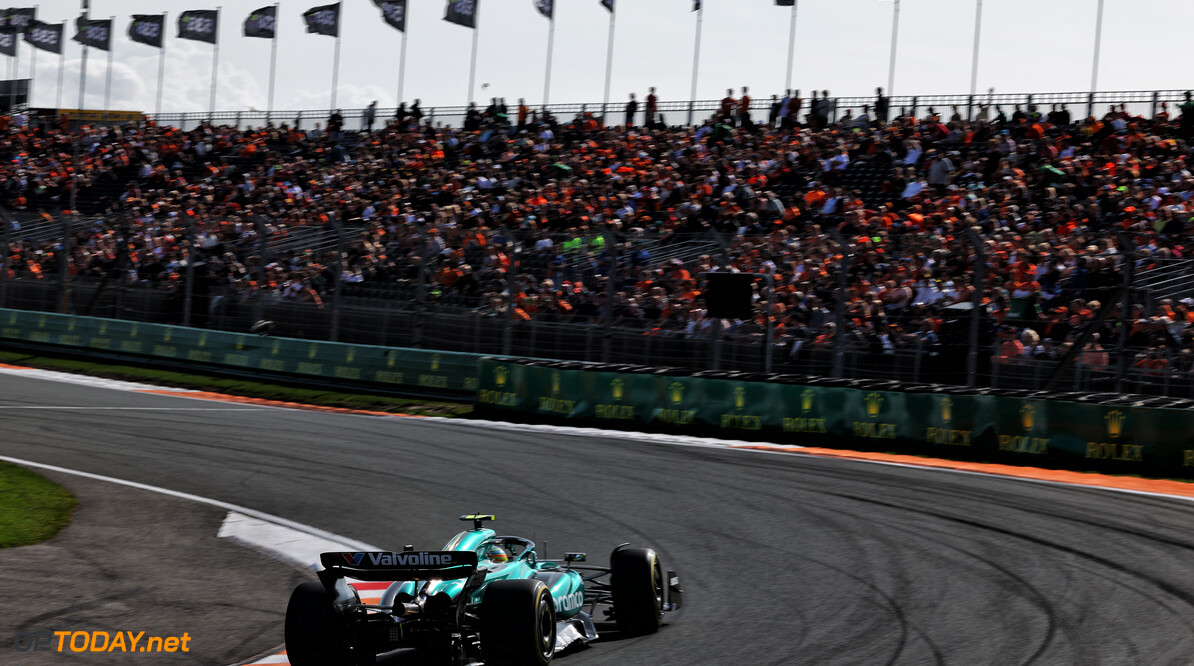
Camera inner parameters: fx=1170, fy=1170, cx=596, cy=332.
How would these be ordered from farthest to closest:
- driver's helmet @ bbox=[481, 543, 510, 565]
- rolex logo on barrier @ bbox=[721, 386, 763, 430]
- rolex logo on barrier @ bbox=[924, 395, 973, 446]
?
1. rolex logo on barrier @ bbox=[721, 386, 763, 430]
2. rolex logo on barrier @ bbox=[924, 395, 973, 446]
3. driver's helmet @ bbox=[481, 543, 510, 565]

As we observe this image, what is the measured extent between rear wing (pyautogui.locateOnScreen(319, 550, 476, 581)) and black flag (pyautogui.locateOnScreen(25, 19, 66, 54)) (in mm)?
49396

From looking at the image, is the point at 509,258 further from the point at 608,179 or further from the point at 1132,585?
the point at 1132,585

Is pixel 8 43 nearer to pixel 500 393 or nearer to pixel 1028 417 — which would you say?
pixel 500 393

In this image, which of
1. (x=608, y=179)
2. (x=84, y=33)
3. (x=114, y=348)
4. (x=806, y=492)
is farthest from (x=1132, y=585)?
(x=84, y=33)

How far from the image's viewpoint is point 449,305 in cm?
2050

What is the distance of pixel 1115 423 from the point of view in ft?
46.0

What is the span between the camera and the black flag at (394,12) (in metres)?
39.8

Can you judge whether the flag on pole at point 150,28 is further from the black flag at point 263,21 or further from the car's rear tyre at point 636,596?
the car's rear tyre at point 636,596

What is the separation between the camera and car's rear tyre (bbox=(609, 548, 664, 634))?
7.12 meters

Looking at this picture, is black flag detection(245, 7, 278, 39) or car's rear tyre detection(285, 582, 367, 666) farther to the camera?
black flag detection(245, 7, 278, 39)

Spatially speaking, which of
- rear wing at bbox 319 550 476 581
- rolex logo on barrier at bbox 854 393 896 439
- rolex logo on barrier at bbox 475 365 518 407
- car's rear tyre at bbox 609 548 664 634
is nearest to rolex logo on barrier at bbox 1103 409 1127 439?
rolex logo on barrier at bbox 854 393 896 439

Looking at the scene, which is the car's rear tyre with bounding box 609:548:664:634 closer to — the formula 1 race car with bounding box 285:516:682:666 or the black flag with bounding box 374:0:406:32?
the formula 1 race car with bounding box 285:516:682:666

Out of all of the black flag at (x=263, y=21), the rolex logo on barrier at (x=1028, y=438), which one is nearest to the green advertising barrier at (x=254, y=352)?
the rolex logo on barrier at (x=1028, y=438)

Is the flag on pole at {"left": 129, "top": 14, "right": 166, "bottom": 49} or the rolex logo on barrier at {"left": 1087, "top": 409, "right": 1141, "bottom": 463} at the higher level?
the flag on pole at {"left": 129, "top": 14, "right": 166, "bottom": 49}
